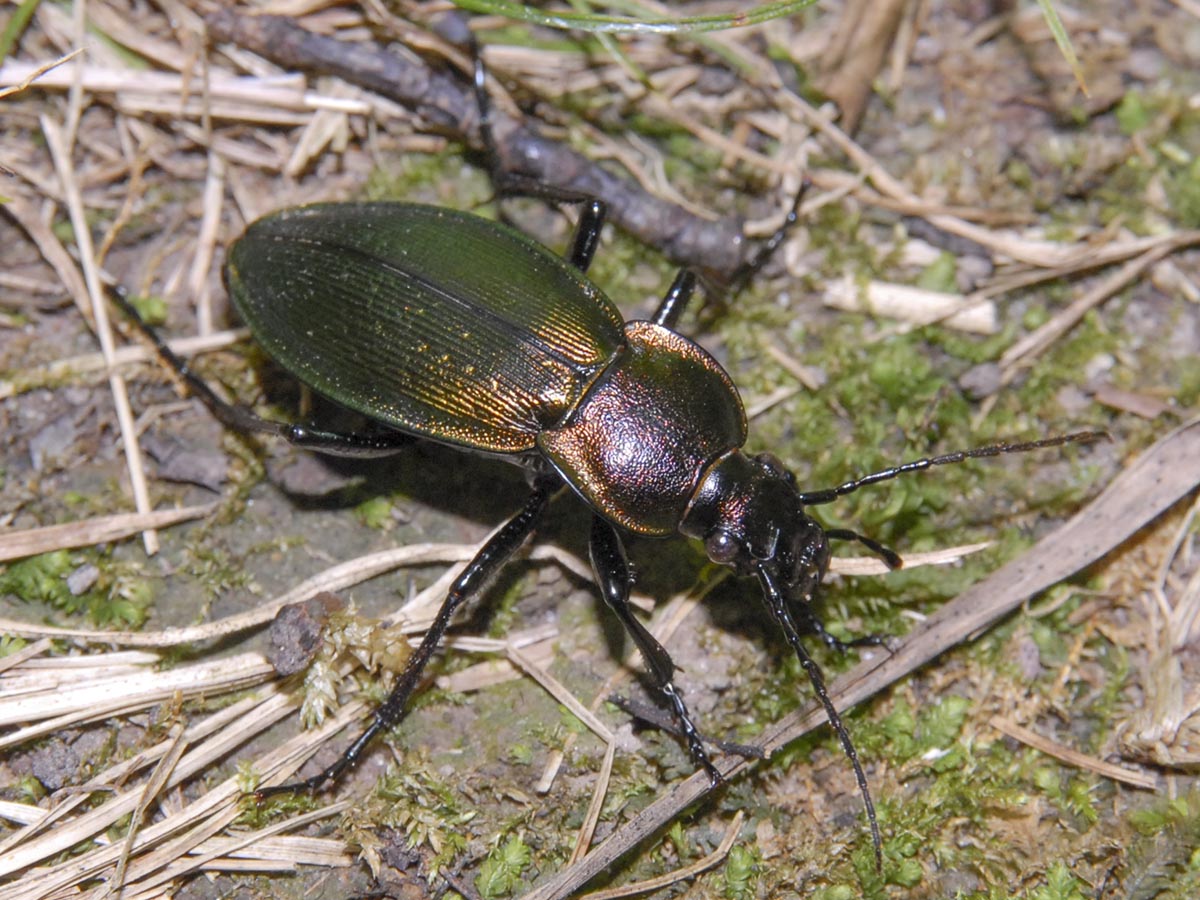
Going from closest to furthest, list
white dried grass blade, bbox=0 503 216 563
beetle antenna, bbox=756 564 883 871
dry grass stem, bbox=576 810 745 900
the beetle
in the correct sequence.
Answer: beetle antenna, bbox=756 564 883 871
dry grass stem, bbox=576 810 745 900
the beetle
white dried grass blade, bbox=0 503 216 563

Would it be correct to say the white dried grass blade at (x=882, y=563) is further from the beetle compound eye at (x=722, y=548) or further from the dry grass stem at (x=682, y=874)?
the dry grass stem at (x=682, y=874)

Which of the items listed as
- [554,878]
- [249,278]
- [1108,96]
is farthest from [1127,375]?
[249,278]

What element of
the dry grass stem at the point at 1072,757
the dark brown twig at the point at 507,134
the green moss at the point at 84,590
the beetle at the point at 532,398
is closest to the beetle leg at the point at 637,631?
the beetle at the point at 532,398

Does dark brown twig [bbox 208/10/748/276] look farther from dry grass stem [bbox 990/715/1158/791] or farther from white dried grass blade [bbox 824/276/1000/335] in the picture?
dry grass stem [bbox 990/715/1158/791]

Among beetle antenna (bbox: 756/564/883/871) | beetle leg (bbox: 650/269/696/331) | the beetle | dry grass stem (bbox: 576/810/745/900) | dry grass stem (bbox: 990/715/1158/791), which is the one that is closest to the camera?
beetle antenna (bbox: 756/564/883/871)

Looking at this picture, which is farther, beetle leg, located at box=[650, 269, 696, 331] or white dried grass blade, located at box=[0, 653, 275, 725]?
beetle leg, located at box=[650, 269, 696, 331]

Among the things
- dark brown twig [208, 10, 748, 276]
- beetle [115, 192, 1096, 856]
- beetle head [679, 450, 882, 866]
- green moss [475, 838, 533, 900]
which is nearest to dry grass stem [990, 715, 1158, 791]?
beetle head [679, 450, 882, 866]
